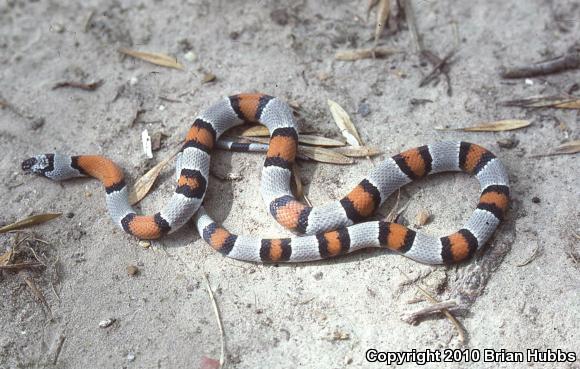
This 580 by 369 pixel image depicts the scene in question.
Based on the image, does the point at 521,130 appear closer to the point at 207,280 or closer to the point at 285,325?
the point at 285,325

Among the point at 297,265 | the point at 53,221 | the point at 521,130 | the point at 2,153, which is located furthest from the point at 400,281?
the point at 2,153

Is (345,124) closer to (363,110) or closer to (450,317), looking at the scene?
(363,110)

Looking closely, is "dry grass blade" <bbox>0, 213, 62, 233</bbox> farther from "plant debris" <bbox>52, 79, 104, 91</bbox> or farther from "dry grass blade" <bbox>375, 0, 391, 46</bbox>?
"dry grass blade" <bbox>375, 0, 391, 46</bbox>

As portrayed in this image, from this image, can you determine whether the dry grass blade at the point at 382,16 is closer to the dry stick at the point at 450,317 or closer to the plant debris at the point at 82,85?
the dry stick at the point at 450,317

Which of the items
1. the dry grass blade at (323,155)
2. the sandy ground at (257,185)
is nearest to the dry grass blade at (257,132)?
the sandy ground at (257,185)

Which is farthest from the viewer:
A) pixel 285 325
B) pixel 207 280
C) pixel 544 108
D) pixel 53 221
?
pixel 544 108

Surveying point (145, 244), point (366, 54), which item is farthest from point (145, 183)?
point (366, 54)

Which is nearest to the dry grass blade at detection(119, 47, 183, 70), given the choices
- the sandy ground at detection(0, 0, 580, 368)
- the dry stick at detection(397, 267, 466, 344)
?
the sandy ground at detection(0, 0, 580, 368)
